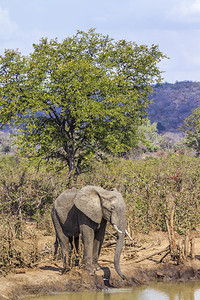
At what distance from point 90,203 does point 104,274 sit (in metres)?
1.80

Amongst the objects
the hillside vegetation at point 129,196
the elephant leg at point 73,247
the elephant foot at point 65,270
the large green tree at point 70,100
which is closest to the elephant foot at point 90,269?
the elephant leg at point 73,247

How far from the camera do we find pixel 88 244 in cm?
1105

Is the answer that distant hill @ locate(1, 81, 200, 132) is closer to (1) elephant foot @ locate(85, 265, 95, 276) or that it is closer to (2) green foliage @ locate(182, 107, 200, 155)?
(2) green foliage @ locate(182, 107, 200, 155)

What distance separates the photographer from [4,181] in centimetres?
1617

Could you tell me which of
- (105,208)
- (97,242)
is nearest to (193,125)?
(97,242)

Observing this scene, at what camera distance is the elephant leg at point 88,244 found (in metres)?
11.0

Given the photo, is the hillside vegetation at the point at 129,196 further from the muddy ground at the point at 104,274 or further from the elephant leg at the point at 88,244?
the elephant leg at the point at 88,244

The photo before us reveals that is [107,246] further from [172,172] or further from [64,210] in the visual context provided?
[172,172]

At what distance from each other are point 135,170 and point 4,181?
6.10 m

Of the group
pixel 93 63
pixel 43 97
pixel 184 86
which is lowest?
pixel 43 97

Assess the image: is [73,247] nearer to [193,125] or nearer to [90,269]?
[90,269]

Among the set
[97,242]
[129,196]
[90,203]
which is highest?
[90,203]

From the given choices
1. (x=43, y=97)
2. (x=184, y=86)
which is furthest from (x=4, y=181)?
(x=184, y=86)

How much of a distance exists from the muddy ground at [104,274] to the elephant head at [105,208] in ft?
2.62
